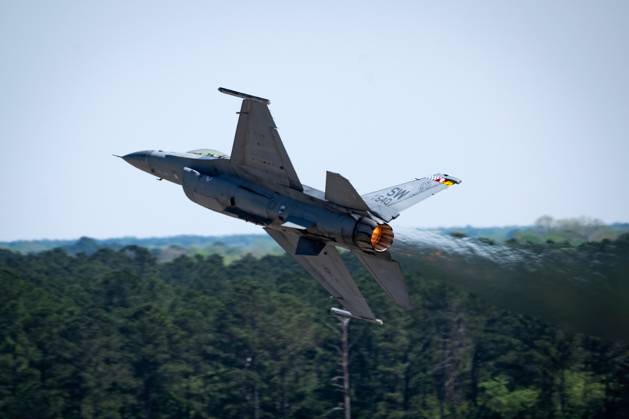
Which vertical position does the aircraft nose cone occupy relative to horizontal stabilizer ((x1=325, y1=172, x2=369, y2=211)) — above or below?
above

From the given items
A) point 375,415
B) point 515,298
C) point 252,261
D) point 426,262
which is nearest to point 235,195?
point 426,262

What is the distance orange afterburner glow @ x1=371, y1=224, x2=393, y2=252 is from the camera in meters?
24.2

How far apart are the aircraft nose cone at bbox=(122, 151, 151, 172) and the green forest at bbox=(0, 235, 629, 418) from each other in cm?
3692

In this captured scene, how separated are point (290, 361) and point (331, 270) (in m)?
41.2

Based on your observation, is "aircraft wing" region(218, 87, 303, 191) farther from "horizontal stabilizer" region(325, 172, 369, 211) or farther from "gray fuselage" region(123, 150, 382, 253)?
"horizontal stabilizer" region(325, 172, 369, 211)

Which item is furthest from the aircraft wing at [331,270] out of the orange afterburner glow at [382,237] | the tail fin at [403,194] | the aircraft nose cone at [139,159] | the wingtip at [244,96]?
the aircraft nose cone at [139,159]

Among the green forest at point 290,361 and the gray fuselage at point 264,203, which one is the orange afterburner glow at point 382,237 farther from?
the green forest at point 290,361

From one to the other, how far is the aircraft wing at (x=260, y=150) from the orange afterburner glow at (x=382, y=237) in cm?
268

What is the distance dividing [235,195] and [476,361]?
5060 centimetres

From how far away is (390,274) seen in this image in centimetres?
2514

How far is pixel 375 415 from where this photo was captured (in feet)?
216

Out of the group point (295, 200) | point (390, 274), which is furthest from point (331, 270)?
point (295, 200)

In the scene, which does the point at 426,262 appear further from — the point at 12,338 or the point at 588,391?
the point at 12,338

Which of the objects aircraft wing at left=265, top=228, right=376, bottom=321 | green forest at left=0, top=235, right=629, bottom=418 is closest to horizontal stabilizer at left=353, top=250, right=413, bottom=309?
aircraft wing at left=265, top=228, right=376, bottom=321
